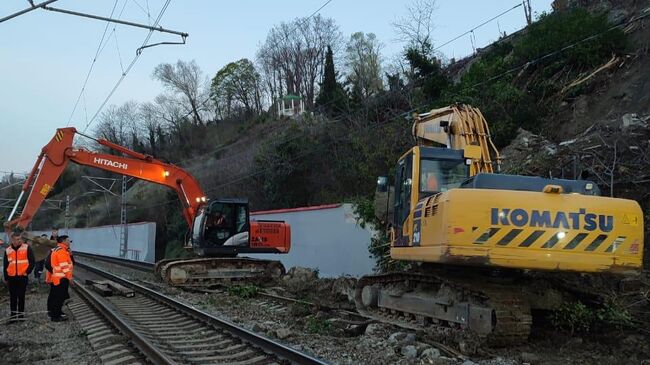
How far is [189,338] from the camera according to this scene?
9008 mm

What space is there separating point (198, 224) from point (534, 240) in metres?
13.1

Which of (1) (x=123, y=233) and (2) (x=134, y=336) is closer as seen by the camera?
(2) (x=134, y=336)

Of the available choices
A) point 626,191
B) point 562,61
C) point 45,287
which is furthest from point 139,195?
point 626,191

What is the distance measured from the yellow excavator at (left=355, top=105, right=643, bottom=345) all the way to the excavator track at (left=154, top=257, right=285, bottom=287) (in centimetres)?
925

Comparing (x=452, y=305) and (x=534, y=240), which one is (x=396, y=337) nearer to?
(x=452, y=305)

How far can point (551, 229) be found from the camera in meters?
7.09

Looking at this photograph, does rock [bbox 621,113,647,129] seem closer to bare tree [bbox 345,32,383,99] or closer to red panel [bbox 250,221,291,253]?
red panel [bbox 250,221,291,253]

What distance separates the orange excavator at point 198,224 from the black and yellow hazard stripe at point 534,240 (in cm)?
1166

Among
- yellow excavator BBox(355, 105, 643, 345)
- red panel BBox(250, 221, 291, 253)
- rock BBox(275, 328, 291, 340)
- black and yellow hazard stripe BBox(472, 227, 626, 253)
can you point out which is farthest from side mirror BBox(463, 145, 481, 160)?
red panel BBox(250, 221, 291, 253)

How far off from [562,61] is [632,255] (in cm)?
1620

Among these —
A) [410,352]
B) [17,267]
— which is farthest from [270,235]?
[410,352]

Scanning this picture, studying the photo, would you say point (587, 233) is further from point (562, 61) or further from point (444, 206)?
point (562, 61)

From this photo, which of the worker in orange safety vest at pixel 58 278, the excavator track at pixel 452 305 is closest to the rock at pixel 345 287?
the excavator track at pixel 452 305

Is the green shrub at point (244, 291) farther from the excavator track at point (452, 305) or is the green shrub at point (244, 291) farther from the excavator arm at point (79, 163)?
the excavator track at point (452, 305)
